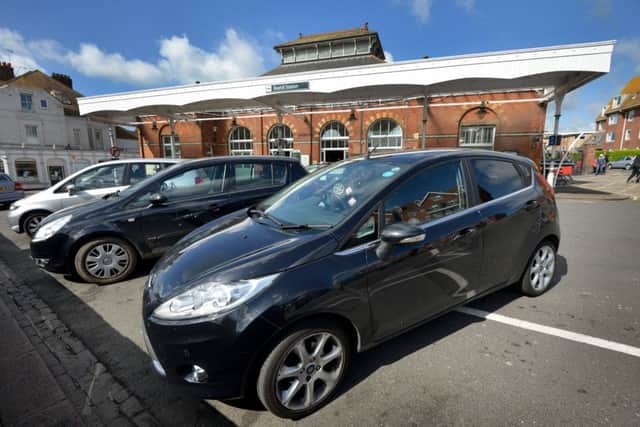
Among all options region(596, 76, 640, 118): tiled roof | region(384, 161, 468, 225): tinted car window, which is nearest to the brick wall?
region(384, 161, 468, 225): tinted car window

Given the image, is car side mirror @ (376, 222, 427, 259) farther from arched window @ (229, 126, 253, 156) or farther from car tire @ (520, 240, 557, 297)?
arched window @ (229, 126, 253, 156)

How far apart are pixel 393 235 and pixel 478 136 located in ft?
71.4

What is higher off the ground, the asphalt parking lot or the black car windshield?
the black car windshield

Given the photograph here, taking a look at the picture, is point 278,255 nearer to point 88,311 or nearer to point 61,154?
point 88,311

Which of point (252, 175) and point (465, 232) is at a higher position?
point (252, 175)

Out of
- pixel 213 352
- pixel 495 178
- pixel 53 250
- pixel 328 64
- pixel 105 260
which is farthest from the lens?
pixel 328 64

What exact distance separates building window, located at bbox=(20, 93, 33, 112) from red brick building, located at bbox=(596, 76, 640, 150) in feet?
235

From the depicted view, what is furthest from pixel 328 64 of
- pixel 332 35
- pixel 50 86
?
pixel 50 86

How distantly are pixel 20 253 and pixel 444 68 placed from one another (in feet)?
47.6

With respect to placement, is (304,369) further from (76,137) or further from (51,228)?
(76,137)

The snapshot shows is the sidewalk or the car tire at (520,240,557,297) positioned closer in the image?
the sidewalk

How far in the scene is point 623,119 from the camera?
4819 centimetres

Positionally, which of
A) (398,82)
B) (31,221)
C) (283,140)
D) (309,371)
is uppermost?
(398,82)

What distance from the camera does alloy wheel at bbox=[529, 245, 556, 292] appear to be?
136 inches
